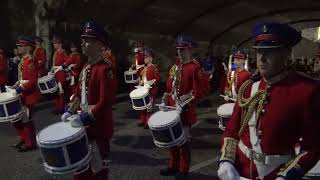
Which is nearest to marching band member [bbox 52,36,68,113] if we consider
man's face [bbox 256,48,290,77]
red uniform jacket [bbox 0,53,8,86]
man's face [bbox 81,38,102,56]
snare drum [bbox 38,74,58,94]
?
red uniform jacket [bbox 0,53,8,86]

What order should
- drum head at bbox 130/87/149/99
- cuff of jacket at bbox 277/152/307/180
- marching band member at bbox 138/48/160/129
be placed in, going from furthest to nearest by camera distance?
marching band member at bbox 138/48/160/129
drum head at bbox 130/87/149/99
cuff of jacket at bbox 277/152/307/180

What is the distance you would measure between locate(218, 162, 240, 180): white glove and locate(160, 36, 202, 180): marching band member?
9.24ft

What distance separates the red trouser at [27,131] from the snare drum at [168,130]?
100 inches

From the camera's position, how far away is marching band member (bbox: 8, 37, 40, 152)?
655 cm

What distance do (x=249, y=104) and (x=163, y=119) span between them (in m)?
2.53

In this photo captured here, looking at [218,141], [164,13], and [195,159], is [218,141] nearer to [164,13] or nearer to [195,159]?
[195,159]

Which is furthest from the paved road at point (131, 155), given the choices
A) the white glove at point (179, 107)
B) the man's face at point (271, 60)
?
the man's face at point (271, 60)

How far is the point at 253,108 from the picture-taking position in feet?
8.46

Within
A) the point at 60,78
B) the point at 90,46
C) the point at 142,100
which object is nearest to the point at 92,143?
the point at 90,46

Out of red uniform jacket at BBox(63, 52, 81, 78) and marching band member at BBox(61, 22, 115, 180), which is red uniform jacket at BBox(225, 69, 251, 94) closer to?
marching band member at BBox(61, 22, 115, 180)

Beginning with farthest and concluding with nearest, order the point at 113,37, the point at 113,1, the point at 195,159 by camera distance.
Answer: the point at 113,37 < the point at 113,1 < the point at 195,159

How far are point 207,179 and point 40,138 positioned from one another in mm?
2487

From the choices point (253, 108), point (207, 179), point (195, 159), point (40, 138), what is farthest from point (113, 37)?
point (253, 108)

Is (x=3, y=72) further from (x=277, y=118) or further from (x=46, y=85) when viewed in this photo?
(x=277, y=118)
